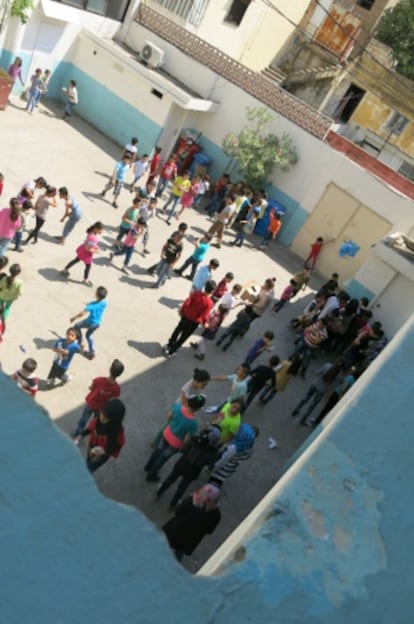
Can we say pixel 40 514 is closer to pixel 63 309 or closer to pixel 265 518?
pixel 265 518

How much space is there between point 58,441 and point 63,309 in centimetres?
768

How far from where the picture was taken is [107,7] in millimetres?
18109

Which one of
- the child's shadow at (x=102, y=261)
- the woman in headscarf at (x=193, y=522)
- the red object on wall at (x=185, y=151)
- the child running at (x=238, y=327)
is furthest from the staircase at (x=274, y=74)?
the woman in headscarf at (x=193, y=522)

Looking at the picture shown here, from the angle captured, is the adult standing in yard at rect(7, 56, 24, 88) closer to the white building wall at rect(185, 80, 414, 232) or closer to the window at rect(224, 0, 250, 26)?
the white building wall at rect(185, 80, 414, 232)

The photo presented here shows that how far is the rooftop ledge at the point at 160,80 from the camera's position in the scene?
1627 cm

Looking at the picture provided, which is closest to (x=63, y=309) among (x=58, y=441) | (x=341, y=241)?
(x=58, y=441)

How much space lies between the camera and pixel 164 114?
1678 cm

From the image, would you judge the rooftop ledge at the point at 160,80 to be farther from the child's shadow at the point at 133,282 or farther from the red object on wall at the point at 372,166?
the child's shadow at the point at 133,282

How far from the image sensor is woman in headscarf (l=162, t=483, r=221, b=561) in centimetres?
506

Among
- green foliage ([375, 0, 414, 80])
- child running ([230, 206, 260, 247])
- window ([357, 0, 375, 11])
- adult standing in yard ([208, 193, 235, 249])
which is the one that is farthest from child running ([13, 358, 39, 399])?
window ([357, 0, 375, 11])

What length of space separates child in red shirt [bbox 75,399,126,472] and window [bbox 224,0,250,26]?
61.6ft

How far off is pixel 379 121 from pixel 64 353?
2367cm

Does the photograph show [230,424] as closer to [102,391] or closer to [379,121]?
[102,391]

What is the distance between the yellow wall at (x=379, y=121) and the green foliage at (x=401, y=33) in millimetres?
1743
